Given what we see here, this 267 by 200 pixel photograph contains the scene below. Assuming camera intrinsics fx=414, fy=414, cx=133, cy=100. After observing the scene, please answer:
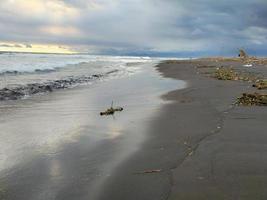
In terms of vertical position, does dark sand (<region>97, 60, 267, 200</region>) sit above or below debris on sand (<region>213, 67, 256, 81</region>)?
above

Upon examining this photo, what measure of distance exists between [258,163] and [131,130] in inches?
138

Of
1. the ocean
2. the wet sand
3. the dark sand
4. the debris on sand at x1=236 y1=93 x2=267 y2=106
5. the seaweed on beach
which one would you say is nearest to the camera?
the dark sand

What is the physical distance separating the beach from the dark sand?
0.04ft

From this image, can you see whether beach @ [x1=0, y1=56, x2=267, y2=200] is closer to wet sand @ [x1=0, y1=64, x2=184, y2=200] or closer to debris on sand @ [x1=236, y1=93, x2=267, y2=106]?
wet sand @ [x1=0, y1=64, x2=184, y2=200]

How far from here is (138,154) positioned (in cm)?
696

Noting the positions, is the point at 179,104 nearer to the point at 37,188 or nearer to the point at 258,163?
the point at 258,163

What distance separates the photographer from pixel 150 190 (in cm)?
522

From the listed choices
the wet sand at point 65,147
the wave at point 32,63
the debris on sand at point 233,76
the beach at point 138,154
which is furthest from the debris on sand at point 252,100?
the wave at point 32,63

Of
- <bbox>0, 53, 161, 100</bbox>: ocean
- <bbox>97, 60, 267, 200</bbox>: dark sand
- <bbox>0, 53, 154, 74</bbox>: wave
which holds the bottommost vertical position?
<bbox>0, 53, 154, 74</bbox>: wave

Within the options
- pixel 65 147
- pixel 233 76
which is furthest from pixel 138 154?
pixel 233 76

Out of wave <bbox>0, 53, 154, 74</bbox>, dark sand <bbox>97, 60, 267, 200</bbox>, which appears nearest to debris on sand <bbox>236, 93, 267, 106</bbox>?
dark sand <bbox>97, 60, 267, 200</bbox>

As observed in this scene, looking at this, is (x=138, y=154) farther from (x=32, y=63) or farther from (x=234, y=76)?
(x=32, y=63)

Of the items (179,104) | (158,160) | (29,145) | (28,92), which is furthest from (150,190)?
(28,92)

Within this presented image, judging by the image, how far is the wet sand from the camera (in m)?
5.48
